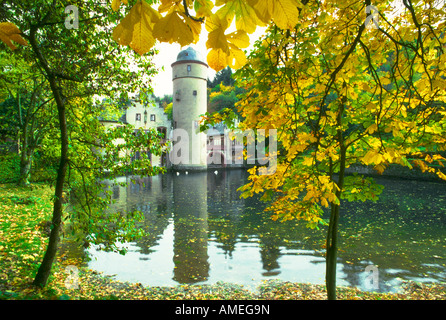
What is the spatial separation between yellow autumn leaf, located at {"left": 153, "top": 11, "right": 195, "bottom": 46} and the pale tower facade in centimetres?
3589

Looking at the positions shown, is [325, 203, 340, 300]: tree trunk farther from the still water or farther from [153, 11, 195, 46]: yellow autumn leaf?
[153, 11, 195, 46]: yellow autumn leaf

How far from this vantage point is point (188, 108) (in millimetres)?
37344

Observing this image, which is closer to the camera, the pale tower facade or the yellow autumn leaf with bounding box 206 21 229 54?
the yellow autumn leaf with bounding box 206 21 229 54

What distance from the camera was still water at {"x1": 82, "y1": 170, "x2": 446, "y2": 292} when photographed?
19.9 ft

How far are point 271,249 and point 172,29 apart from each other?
7.67 meters

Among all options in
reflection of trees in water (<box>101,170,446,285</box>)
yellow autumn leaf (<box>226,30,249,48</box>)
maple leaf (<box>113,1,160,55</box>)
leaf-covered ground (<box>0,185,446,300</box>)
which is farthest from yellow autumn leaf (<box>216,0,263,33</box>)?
leaf-covered ground (<box>0,185,446,300</box>)

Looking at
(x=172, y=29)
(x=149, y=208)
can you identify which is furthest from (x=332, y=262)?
(x=149, y=208)

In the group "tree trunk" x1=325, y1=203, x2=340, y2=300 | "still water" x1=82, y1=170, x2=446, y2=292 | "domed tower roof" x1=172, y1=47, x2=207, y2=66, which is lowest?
"still water" x1=82, y1=170, x2=446, y2=292

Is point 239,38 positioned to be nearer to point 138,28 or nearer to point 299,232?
point 138,28

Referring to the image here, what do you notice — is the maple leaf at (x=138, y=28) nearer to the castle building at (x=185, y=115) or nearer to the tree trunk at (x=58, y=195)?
the tree trunk at (x=58, y=195)

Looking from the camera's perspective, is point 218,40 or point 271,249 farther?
point 271,249

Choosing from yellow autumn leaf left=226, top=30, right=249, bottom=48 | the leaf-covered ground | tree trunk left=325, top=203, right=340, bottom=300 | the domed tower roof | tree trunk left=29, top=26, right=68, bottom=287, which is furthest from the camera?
the domed tower roof

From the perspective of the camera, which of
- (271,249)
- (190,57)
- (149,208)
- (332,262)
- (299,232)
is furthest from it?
(190,57)

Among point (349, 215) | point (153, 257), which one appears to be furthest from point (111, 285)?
point (349, 215)
